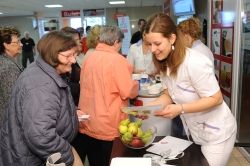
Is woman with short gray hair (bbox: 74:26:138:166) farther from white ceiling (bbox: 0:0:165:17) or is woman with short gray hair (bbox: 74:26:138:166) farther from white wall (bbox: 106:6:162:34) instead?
white wall (bbox: 106:6:162:34)

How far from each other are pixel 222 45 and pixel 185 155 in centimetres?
269

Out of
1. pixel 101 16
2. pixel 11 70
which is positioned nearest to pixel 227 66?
pixel 11 70

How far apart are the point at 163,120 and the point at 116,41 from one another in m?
0.83

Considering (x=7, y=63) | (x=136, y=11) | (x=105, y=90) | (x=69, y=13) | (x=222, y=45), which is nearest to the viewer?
(x=105, y=90)

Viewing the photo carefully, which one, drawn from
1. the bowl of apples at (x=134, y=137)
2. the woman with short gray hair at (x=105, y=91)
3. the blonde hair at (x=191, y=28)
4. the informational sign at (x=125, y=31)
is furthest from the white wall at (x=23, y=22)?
the bowl of apples at (x=134, y=137)

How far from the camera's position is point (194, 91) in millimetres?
1512

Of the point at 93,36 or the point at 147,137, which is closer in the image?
the point at 147,137

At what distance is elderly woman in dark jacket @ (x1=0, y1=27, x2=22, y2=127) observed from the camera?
2.34 meters

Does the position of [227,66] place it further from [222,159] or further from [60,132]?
[60,132]

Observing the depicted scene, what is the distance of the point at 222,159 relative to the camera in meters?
1.53

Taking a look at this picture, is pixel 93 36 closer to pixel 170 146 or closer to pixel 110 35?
pixel 110 35

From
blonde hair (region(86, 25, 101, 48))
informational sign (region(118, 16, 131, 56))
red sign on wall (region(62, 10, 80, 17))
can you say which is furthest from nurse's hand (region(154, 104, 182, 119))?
red sign on wall (region(62, 10, 80, 17))

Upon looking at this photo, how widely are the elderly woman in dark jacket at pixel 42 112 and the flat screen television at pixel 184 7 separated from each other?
14.6ft

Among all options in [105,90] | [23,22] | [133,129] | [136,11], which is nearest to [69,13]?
[136,11]
